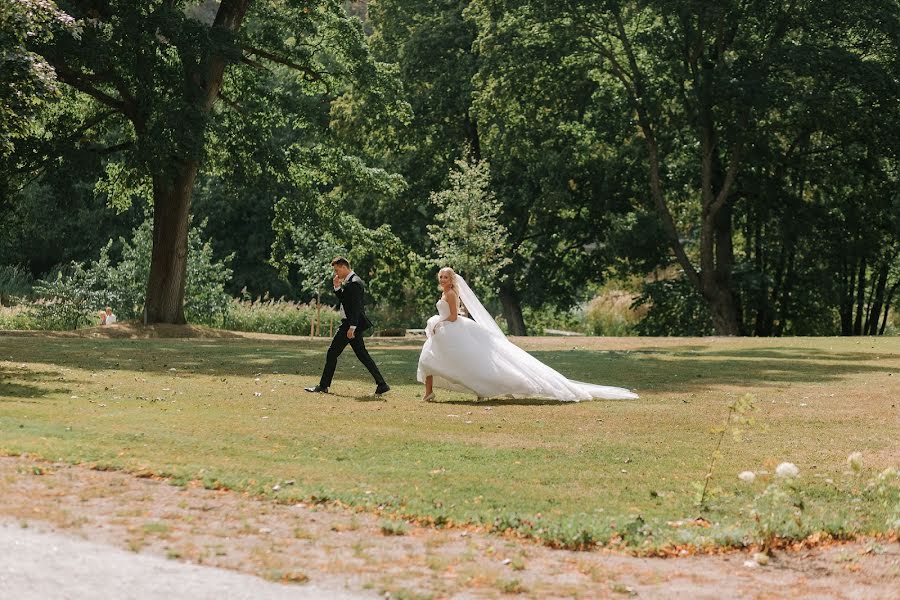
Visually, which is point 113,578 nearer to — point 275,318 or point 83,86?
point 83,86

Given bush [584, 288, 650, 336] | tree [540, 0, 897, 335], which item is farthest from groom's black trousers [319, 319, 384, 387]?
bush [584, 288, 650, 336]

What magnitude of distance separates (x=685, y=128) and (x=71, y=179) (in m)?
22.5

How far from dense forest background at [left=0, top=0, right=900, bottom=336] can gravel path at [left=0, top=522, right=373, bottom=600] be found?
20.1 meters

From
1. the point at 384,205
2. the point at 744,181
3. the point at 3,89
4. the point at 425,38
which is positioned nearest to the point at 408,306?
the point at 384,205

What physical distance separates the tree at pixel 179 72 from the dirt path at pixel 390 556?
60.1ft

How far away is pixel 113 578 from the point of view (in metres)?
6.55

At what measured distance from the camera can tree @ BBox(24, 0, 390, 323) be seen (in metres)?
27.2

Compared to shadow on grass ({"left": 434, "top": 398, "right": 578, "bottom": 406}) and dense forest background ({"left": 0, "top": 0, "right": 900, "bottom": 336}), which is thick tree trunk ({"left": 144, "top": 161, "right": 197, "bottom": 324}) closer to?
dense forest background ({"left": 0, "top": 0, "right": 900, "bottom": 336})

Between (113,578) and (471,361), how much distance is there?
10.1m

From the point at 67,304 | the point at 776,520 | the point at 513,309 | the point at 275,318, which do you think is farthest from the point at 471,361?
the point at 513,309

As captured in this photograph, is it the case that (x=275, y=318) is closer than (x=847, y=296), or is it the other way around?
(x=275, y=318)

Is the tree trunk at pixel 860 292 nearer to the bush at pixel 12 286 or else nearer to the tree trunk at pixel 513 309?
the tree trunk at pixel 513 309

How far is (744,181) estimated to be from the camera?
142 feet

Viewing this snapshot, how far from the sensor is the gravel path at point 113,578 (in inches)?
249
